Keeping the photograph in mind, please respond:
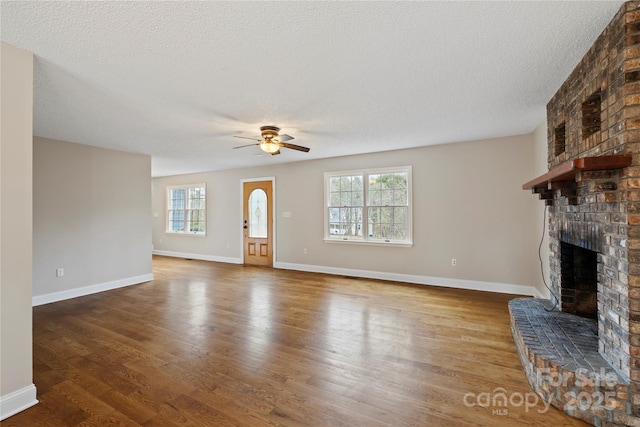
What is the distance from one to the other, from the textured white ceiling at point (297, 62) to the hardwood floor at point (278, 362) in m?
2.42

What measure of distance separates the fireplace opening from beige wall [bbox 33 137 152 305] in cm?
629

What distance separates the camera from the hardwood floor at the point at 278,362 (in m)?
1.86

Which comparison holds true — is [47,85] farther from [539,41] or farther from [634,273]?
[634,273]

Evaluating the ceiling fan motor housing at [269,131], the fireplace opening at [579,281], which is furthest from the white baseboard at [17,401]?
the fireplace opening at [579,281]

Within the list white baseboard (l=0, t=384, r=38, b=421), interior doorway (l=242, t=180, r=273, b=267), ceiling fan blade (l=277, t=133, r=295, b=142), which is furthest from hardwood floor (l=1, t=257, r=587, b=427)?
interior doorway (l=242, t=180, r=273, b=267)

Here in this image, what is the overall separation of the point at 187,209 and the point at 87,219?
3456 mm

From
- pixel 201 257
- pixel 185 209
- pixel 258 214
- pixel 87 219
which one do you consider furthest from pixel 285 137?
pixel 185 209

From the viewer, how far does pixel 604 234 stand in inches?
77.3

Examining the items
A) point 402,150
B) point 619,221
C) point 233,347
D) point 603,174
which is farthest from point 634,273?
point 402,150

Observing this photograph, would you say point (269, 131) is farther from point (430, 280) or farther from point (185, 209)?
point (185, 209)

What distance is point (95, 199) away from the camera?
4801 mm

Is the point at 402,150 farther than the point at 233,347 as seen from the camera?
Yes

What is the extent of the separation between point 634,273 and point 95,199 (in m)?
6.39

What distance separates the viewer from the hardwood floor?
186 centimetres
